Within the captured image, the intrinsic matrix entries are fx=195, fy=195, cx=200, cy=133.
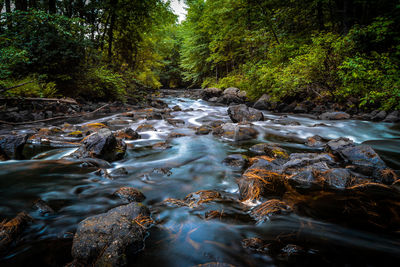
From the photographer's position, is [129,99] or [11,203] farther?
[129,99]

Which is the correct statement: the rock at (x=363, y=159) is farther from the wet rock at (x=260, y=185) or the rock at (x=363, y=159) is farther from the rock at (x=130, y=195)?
A: the rock at (x=130, y=195)

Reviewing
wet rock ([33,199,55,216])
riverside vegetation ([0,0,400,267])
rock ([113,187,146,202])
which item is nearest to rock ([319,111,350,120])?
riverside vegetation ([0,0,400,267])

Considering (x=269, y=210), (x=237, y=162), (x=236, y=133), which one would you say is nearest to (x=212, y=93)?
(x=236, y=133)

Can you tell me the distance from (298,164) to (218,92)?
49.9 feet

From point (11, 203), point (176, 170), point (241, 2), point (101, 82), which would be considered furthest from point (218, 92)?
point (11, 203)

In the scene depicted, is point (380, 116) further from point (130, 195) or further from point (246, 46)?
point (246, 46)

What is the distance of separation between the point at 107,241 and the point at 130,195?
1.01 meters

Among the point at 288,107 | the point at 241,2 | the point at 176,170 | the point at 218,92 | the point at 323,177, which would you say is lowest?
the point at 176,170

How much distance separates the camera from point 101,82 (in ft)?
33.8

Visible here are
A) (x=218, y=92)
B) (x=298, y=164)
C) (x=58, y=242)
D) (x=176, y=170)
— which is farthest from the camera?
(x=218, y=92)

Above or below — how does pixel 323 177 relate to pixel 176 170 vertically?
above

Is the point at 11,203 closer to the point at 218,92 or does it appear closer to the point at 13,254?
the point at 13,254

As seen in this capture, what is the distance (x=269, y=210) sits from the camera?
2.14m

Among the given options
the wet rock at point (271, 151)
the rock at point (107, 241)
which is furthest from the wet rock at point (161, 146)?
the rock at point (107, 241)
